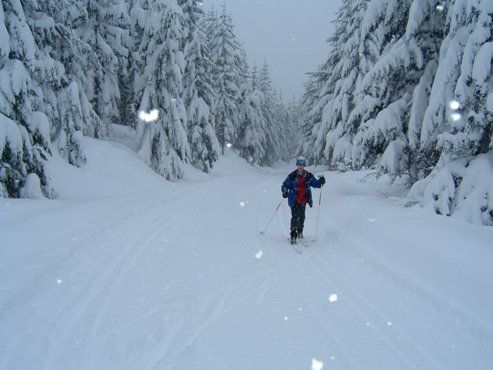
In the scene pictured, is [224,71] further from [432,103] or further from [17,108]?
[432,103]

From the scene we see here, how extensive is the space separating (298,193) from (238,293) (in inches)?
163

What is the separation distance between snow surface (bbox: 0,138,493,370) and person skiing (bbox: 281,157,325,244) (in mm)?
510

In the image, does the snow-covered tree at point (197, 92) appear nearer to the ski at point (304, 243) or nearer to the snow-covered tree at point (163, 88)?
the snow-covered tree at point (163, 88)

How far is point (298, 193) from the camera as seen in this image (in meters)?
9.33

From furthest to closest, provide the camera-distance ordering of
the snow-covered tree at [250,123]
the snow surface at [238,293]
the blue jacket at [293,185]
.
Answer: the snow-covered tree at [250,123] < the blue jacket at [293,185] < the snow surface at [238,293]

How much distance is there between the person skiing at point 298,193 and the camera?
9242mm

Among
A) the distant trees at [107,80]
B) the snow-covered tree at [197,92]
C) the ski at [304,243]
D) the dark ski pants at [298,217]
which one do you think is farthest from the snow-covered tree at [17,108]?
the snow-covered tree at [197,92]

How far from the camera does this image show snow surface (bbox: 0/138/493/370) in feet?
13.5

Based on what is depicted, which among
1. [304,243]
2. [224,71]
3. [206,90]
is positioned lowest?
[304,243]

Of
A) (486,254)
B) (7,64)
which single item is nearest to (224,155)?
(7,64)

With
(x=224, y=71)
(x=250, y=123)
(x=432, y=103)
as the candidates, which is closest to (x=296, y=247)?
Answer: (x=432, y=103)

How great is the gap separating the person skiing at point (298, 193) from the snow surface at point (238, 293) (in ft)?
1.67

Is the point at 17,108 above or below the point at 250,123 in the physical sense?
below

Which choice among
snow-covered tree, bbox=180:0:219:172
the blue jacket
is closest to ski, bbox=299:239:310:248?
the blue jacket
